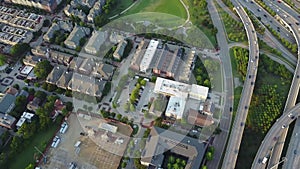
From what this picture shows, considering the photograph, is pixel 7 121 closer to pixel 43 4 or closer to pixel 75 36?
pixel 75 36

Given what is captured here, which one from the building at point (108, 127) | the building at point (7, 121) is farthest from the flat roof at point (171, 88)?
the building at point (7, 121)

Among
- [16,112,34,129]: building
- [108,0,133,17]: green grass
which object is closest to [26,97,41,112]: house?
[16,112,34,129]: building

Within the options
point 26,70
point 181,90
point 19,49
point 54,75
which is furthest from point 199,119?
point 19,49

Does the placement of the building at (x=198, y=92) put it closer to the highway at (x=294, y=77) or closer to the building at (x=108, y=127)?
the highway at (x=294, y=77)

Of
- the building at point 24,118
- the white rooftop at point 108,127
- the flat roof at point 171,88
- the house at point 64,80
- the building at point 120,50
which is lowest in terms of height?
the building at point 24,118

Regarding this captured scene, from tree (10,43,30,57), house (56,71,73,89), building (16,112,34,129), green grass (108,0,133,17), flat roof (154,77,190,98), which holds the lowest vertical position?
building (16,112,34,129)

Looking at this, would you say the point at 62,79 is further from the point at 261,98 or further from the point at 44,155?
the point at 261,98

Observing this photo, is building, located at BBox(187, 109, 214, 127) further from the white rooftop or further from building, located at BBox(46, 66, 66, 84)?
building, located at BBox(46, 66, 66, 84)
